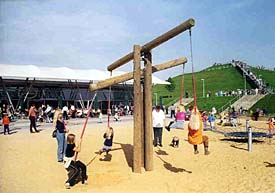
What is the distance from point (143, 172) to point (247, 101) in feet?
127

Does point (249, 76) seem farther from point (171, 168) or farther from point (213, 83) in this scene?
point (171, 168)

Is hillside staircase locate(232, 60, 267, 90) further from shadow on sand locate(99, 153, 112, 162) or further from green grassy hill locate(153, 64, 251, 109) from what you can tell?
shadow on sand locate(99, 153, 112, 162)

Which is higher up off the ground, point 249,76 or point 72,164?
point 249,76

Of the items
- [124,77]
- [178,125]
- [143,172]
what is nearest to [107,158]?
[143,172]

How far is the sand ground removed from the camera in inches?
324

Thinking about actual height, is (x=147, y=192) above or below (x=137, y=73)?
below

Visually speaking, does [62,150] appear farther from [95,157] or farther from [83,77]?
[83,77]

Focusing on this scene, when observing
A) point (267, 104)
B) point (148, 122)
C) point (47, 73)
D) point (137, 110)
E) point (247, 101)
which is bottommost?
point (148, 122)

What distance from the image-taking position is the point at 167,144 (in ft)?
47.6

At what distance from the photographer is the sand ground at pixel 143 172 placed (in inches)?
324

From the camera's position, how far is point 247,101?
149ft

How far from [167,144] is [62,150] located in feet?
17.5

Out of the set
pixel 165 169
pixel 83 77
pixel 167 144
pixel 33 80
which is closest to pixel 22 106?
pixel 33 80

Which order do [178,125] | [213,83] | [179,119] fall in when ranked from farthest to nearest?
[213,83] < [178,125] < [179,119]
